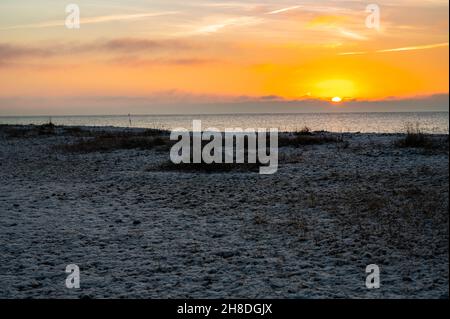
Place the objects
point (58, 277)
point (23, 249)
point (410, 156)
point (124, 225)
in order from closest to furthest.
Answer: point (58, 277) → point (23, 249) → point (124, 225) → point (410, 156)

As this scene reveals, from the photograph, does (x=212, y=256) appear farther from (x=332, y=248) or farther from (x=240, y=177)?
(x=240, y=177)

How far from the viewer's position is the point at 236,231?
1159 cm

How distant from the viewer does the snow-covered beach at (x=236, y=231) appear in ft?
27.0

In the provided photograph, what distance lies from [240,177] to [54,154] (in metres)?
15.1

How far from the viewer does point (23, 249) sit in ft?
34.9

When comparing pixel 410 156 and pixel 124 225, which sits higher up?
pixel 410 156

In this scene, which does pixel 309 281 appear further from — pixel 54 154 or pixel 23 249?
pixel 54 154

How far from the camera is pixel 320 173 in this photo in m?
17.9

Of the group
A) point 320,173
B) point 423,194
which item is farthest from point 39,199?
point 423,194

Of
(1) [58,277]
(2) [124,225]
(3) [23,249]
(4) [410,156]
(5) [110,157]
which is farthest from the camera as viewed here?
(5) [110,157]

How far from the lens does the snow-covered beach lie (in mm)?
8232
